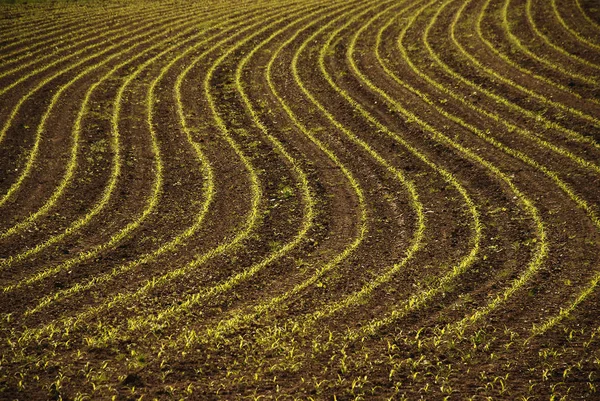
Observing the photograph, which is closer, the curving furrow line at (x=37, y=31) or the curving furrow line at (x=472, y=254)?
the curving furrow line at (x=472, y=254)

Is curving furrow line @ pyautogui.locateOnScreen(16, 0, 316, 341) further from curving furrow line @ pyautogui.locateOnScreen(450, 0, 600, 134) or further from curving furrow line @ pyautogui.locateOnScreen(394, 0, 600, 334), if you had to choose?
curving furrow line @ pyautogui.locateOnScreen(450, 0, 600, 134)

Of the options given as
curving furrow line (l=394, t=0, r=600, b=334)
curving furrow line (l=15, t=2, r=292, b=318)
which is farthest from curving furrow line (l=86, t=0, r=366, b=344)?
curving furrow line (l=394, t=0, r=600, b=334)

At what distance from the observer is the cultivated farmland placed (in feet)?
21.9

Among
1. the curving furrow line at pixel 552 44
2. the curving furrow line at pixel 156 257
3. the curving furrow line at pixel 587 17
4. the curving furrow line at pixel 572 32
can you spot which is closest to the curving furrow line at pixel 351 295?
the curving furrow line at pixel 156 257

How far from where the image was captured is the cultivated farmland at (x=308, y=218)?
6.67 meters

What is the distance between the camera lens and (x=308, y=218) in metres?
10.0

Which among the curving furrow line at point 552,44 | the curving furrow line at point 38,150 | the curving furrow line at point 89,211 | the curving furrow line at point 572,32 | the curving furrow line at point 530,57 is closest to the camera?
the curving furrow line at point 89,211

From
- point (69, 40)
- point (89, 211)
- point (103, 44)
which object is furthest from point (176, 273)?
point (69, 40)

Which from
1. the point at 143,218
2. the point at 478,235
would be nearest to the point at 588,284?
the point at 478,235

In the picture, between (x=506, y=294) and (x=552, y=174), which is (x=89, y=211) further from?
(x=552, y=174)

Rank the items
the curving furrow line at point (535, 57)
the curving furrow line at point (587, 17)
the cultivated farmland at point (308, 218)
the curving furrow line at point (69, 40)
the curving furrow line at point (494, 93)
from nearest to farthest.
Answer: the cultivated farmland at point (308, 218), the curving furrow line at point (494, 93), the curving furrow line at point (535, 57), the curving furrow line at point (587, 17), the curving furrow line at point (69, 40)

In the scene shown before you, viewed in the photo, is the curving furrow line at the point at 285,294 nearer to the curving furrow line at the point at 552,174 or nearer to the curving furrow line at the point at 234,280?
the curving furrow line at the point at 234,280

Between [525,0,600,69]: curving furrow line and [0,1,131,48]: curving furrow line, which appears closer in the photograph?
[525,0,600,69]: curving furrow line

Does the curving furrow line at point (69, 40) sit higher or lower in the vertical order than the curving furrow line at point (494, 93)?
higher
